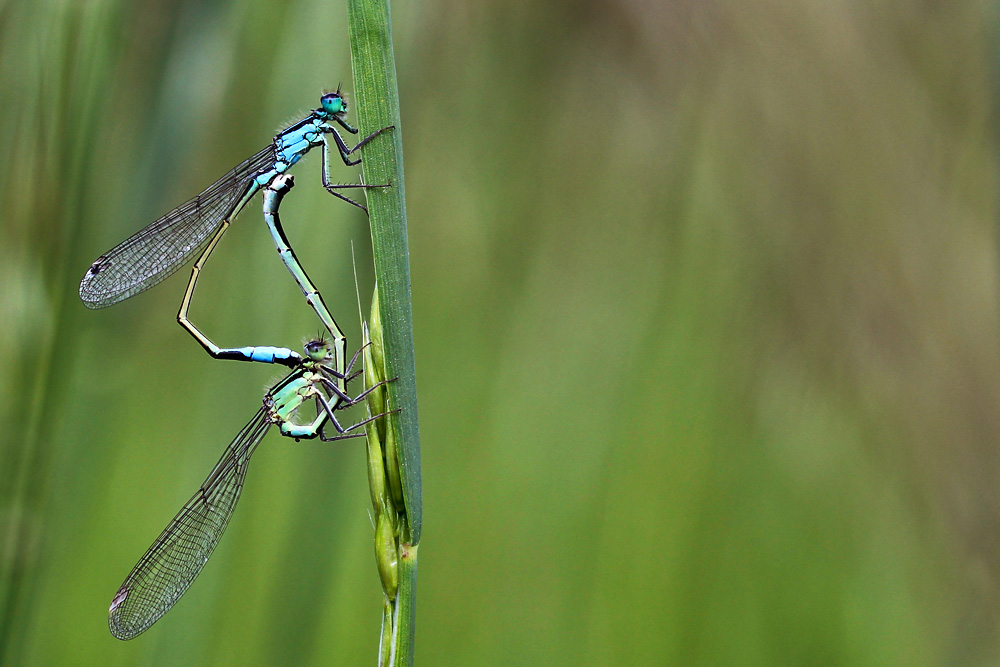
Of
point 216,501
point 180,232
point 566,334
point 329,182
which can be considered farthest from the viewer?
point 180,232

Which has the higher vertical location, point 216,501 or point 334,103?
point 334,103

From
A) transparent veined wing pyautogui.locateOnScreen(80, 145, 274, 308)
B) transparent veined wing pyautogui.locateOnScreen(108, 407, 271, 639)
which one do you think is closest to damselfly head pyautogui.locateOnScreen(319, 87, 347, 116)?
transparent veined wing pyautogui.locateOnScreen(80, 145, 274, 308)

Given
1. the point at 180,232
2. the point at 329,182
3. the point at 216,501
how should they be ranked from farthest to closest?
the point at 180,232 → the point at 216,501 → the point at 329,182

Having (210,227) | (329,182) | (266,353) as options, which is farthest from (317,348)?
(210,227)

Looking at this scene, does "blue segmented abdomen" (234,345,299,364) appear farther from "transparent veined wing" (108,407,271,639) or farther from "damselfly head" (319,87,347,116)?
"damselfly head" (319,87,347,116)

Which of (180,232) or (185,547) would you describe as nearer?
(185,547)

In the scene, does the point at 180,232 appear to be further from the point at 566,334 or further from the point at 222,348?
the point at 566,334
